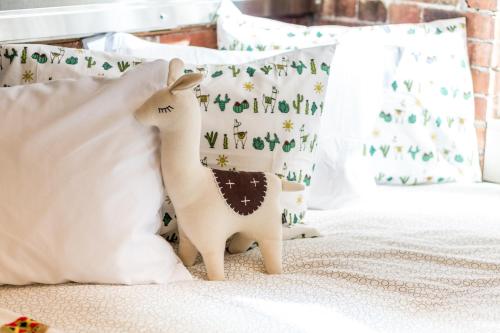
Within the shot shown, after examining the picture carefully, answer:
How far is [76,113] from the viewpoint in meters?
1.40

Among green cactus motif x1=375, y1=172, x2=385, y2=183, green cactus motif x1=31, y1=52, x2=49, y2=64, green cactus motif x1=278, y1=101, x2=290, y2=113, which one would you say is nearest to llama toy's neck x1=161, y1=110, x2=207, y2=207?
green cactus motif x1=278, y1=101, x2=290, y2=113

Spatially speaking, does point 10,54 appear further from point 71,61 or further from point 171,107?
point 171,107

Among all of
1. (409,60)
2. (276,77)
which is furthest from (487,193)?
(276,77)

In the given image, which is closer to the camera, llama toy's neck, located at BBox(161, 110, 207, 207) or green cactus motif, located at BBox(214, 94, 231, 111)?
llama toy's neck, located at BBox(161, 110, 207, 207)

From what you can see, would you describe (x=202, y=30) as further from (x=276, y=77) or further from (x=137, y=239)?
(x=137, y=239)

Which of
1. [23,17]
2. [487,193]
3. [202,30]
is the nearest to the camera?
[23,17]

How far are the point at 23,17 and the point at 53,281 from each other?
76 cm

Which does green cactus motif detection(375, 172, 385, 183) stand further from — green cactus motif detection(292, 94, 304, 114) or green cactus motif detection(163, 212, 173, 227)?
green cactus motif detection(163, 212, 173, 227)

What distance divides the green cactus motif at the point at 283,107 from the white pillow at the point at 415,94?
1.43 feet

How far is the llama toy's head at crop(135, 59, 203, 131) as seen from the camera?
55.1 inches

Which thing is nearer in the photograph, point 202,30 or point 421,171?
point 421,171

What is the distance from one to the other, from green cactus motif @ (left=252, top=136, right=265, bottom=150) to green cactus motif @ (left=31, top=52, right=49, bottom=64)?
1.51 feet

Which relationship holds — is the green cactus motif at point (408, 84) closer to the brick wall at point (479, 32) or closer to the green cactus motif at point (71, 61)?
the brick wall at point (479, 32)

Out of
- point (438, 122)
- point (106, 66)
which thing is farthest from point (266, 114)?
point (438, 122)
